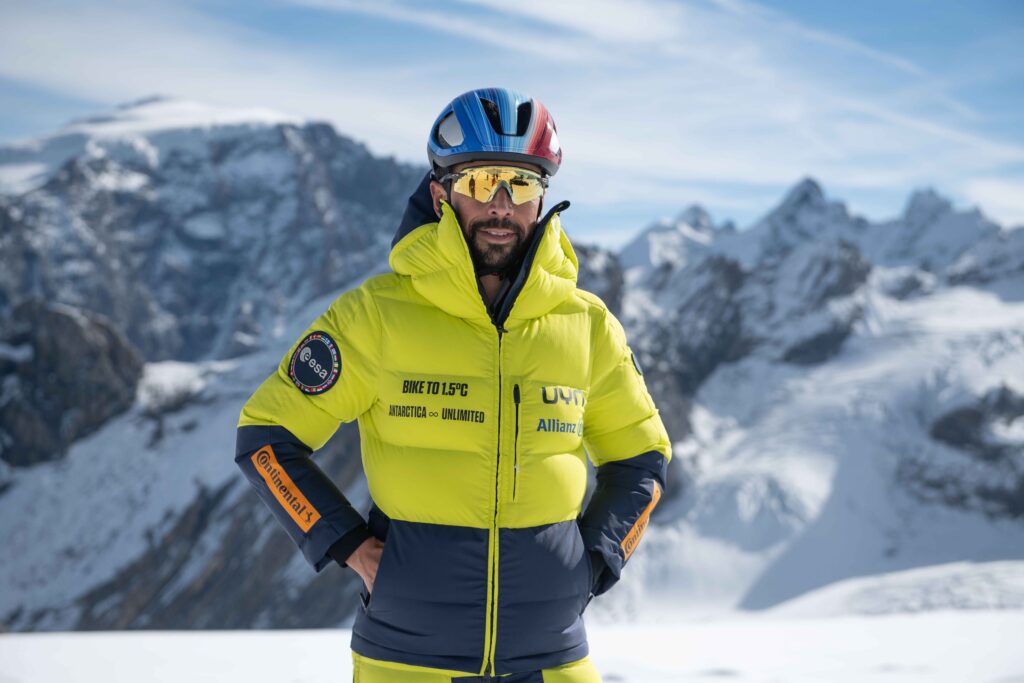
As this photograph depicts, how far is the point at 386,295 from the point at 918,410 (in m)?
103

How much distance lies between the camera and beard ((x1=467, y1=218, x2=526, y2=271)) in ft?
11.5

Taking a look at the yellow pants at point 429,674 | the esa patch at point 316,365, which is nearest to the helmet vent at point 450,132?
the esa patch at point 316,365

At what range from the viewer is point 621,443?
12.4 feet

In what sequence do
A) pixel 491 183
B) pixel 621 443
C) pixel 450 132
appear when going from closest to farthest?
pixel 491 183
pixel 450 132
pixel 621 443

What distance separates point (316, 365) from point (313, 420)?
9.3 inches

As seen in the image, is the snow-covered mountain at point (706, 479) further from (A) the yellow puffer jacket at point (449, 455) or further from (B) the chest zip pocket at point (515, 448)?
(B) the chest zip pocket at point (515, 448)

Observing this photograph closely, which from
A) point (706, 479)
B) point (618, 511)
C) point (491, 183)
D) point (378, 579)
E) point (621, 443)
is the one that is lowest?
point (706, 479)

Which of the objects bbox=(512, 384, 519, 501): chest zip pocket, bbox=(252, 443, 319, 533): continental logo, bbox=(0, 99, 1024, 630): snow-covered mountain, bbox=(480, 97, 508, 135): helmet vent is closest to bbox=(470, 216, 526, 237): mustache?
bbox=(480, 97, 508, 135): helmet vent

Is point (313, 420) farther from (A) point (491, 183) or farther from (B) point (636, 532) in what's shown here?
(B) point (636, 532)

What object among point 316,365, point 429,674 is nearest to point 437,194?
point 316,365

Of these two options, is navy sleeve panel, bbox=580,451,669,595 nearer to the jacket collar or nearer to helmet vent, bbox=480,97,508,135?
the jacket collar

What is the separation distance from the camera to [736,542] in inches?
3110

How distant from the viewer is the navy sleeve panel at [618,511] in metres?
3.54

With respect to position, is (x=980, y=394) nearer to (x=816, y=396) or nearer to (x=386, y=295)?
(x=816, y=396)
